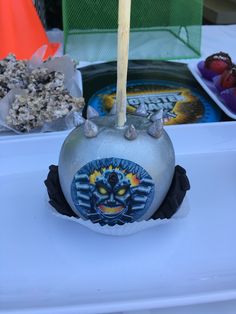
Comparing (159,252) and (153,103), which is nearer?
(159,252)

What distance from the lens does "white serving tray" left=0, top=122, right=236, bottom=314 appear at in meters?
0.34

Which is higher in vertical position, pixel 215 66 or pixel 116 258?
pixel 215 66

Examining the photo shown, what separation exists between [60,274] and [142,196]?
0.11 metres

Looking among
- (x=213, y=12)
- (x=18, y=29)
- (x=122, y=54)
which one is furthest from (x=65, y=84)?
(x=213, y=12)

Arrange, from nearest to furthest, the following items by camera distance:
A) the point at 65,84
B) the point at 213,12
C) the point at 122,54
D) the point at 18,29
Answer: the point at 122,54 → the point at 65,84 → the point at 18,29 → the point at 213,12

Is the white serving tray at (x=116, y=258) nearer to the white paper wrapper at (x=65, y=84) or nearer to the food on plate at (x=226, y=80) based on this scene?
the white paper wrapper at (x=65, y=84)

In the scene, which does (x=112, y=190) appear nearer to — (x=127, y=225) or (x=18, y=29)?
(x=127, y=225)

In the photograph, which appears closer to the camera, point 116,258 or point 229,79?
point 116,258

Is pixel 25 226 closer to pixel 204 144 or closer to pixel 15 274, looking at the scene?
pixel 15 274

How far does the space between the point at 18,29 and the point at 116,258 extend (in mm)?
656

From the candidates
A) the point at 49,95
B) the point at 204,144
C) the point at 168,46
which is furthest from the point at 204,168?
the point at 168,46

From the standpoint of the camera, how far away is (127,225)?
15.1 inches

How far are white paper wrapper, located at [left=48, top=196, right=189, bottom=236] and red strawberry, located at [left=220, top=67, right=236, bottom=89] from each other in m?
0.39

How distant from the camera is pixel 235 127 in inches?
22.8
